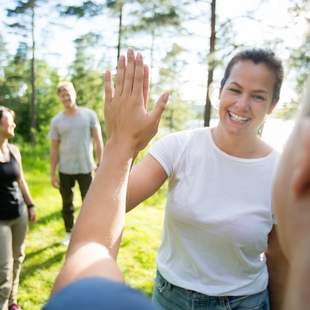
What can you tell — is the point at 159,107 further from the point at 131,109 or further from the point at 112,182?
the point at 112,182

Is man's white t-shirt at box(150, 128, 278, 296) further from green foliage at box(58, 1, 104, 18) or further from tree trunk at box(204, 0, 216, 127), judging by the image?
green foliage at box(58, 1, 104, 18)

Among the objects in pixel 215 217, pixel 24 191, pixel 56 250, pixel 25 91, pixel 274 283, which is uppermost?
pixel 215 217

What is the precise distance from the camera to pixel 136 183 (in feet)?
5.11

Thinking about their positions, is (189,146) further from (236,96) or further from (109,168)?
(109,168)

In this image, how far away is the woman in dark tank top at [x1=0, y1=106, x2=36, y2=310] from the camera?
2855 millimetres

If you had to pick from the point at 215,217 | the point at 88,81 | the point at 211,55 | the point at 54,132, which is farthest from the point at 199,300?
the point at 88,81

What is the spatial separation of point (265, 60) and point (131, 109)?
3.53ft

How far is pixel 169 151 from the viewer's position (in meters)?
1.69

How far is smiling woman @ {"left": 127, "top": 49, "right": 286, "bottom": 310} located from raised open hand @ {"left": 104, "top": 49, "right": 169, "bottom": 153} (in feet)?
2.06

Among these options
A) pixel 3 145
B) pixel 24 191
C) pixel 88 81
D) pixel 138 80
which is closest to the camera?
pixel 138 80

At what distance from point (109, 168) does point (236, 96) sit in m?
1.14

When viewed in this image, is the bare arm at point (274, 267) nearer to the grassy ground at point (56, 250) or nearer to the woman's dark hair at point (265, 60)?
the woman's dark hair at point (265, 60)

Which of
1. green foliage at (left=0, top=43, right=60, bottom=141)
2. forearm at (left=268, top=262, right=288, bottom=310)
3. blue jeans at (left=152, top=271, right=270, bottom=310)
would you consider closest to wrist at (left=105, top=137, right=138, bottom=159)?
blue jeans at (left=152, top=271, right=270, bottom=310)

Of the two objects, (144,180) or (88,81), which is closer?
(144,180)
